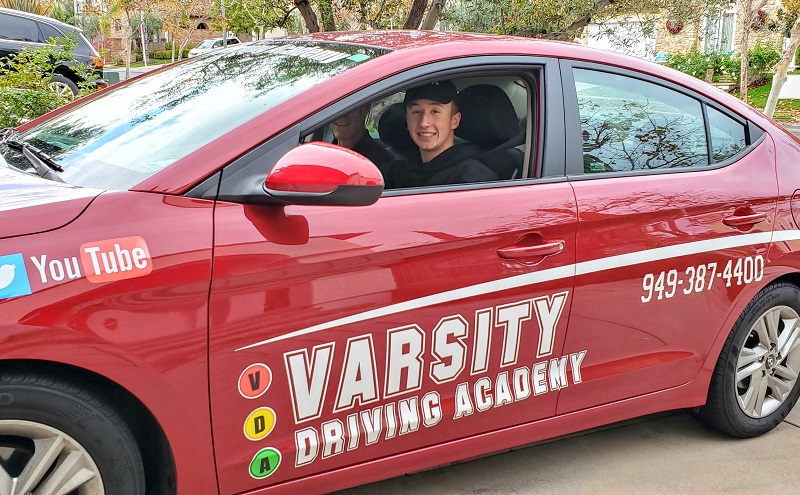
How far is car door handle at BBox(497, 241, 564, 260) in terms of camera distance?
2494 millimetres

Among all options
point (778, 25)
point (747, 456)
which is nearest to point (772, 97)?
point (747, 456)

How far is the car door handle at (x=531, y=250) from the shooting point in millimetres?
2494

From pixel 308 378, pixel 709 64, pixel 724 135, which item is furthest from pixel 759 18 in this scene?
pixel 308 378

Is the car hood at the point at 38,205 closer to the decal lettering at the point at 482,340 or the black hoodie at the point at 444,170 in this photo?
the black hoodie at the point at 444,170

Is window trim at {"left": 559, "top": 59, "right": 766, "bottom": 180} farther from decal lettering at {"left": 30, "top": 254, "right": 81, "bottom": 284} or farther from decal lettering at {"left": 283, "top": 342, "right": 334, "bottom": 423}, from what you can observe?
decal lettering at {"left": 30, "top": 254, "right": 81, "bottom": 284}

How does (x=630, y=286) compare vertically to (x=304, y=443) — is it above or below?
above

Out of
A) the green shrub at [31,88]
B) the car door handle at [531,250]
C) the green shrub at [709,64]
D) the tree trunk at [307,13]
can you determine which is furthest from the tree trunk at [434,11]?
the green shrub at [709,64]

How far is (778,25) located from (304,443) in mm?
31499

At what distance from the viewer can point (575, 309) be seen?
2.67 metres

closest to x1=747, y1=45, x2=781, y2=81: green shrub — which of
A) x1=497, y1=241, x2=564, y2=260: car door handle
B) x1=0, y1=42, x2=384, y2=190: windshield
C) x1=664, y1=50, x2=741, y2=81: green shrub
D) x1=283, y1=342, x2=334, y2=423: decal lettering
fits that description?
x1=664, y1=50, x2=741, y2=81: green shrub

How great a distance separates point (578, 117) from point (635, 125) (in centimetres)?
34

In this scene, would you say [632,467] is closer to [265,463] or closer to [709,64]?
[265,463]

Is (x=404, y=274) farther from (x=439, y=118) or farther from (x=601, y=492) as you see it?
(x=601, y=492)

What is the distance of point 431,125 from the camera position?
9.14 ft
